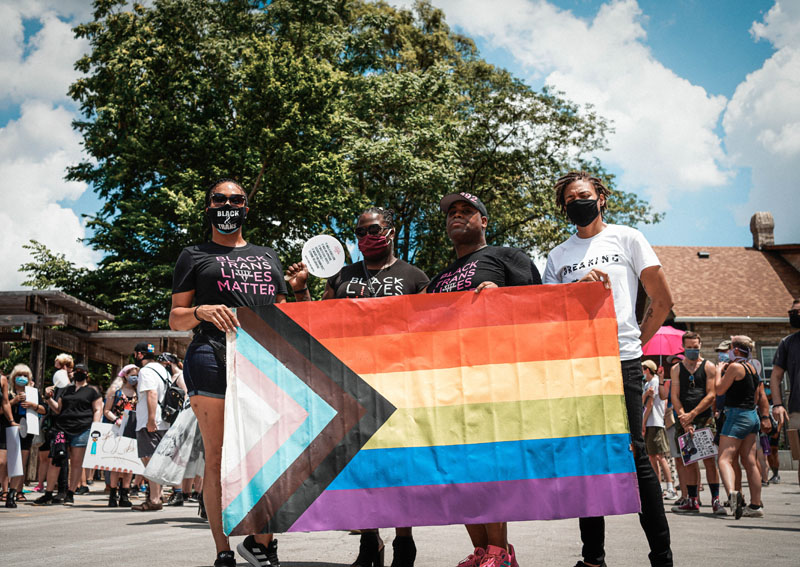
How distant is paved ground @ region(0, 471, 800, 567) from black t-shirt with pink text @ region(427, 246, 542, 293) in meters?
1.87

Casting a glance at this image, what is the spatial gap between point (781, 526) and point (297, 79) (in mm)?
19651

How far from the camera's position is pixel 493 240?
101ft

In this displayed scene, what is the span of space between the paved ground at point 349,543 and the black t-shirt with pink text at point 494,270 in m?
1.87

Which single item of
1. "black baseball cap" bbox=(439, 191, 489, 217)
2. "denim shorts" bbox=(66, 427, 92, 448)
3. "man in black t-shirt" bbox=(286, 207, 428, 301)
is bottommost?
"denim shorts" bbox=(66, 427, 92, 448)

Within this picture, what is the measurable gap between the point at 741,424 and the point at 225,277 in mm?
6617

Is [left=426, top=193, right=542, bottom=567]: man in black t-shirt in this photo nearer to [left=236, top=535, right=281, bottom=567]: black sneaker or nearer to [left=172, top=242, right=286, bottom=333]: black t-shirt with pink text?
[left=172, top=242, right=286, bottom=333]: black t-shirt with pink text

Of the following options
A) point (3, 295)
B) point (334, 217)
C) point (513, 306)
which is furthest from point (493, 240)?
point (513, 306)

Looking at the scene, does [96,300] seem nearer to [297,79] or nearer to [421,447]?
[297,79]

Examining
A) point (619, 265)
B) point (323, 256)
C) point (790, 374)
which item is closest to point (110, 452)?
point (323, 256)

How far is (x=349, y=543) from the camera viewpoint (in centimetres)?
611

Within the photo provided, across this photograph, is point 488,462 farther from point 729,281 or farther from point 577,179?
point 729,281

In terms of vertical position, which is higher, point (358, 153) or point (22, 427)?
point (358, 153)

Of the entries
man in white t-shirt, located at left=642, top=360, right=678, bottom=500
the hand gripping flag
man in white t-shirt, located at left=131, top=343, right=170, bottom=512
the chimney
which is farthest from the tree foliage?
the hand gripping flag

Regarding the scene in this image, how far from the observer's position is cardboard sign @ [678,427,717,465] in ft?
30.0
